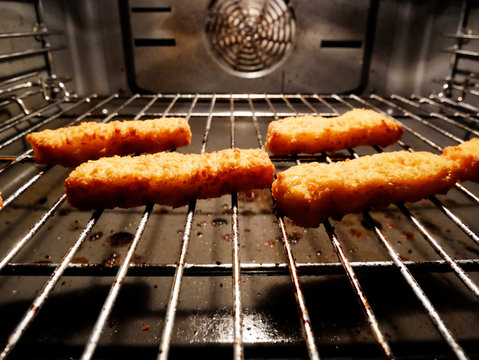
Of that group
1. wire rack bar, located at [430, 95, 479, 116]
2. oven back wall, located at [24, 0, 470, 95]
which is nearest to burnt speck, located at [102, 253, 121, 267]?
oven back wall, located at [24, 0, 470, 95]

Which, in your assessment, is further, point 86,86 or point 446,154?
point 86,86

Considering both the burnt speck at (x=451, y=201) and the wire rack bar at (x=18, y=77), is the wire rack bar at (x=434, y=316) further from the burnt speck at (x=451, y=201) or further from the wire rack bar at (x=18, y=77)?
the wire rack bar at (x=18, y=77)

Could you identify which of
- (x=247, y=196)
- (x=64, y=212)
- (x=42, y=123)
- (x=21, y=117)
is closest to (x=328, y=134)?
(x=247, y=196)

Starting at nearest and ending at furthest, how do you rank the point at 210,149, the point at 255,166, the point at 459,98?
the point at 255,166 < the point at 210,149 < the point at 459,98

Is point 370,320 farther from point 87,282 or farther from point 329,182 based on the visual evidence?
point 87,282

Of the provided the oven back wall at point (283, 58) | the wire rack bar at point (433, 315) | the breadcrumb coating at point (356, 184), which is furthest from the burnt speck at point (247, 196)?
the oven back wall at point (283, 58)

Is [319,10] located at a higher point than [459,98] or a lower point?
higher

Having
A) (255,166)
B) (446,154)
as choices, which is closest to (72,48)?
(255,166)

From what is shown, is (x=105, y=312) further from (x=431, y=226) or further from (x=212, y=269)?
(x=431, y=226)
